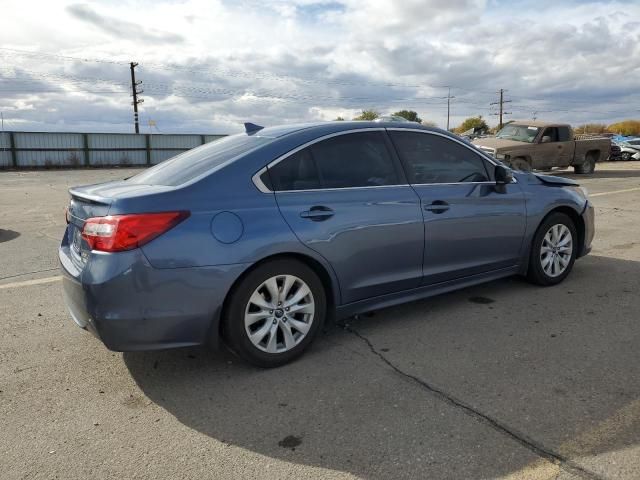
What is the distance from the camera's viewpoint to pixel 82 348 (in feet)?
13.0

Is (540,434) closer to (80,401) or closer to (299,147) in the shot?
(299,147)

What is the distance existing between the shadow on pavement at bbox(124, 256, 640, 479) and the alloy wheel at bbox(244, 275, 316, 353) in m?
0.19

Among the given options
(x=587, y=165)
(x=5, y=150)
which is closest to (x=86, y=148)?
(x=5, y=150)

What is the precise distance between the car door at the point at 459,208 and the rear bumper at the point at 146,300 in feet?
5.61

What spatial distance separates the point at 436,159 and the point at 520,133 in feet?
46.1

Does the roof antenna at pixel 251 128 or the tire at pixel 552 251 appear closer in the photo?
the roof antenna at pixel 251 128

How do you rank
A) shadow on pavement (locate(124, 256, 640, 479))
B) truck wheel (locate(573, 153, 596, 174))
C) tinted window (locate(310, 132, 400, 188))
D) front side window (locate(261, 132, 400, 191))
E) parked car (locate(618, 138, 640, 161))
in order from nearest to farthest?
shadow on pavement (locate(124, 256, 640, 479)) → front side window (locate(261, 132, 400, 191)) → tinted window (locate(310, 132, 400, 188)) → truck wheel (locate(573, 153, 596, 174)) → parked car (locate(618, 138, 640, 161))

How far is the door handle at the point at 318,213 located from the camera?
11.9 ft

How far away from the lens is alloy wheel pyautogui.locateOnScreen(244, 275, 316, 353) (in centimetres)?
345

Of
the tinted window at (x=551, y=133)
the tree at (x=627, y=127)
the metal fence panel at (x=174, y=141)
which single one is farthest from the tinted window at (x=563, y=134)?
the tree at (x=627, y=127)

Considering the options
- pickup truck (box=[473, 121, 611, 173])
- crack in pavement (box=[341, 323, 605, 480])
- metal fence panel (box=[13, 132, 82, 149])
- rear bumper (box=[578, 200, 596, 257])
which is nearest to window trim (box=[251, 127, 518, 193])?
rear bumper (box=[578, 200, 596, 257])

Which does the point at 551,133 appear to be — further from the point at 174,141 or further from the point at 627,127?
the point at 627,127

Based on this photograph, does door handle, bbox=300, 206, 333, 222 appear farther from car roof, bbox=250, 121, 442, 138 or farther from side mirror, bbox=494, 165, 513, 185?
side mirror, bbox=494, 165, 513, 185

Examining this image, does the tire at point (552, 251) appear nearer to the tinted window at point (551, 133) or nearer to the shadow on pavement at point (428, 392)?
the shadow on pavement at point (428, 392)
